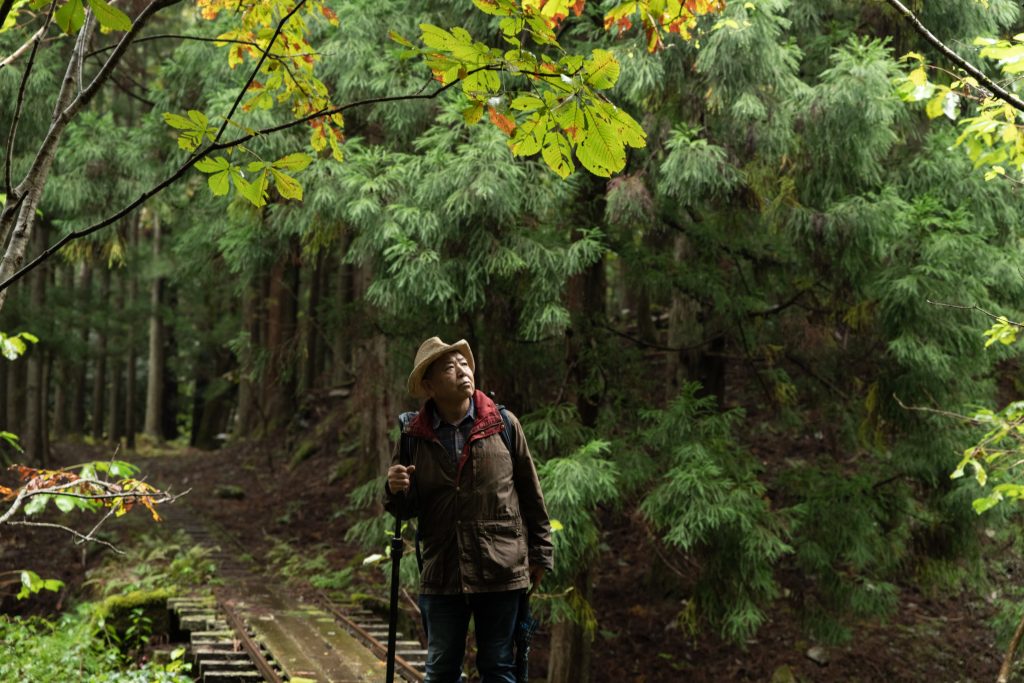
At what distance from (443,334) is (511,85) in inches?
96.7

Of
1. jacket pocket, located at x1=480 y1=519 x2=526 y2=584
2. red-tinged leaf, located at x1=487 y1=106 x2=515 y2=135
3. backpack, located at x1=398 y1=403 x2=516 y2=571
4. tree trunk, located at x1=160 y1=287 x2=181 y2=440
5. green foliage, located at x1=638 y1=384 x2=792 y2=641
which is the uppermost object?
red-tinged leaf, located at x1=487 y1=106 x2=515 y2=135

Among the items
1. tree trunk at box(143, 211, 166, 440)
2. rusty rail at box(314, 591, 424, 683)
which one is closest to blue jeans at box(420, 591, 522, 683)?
rusty rail at box(314, 591, 424, 683)

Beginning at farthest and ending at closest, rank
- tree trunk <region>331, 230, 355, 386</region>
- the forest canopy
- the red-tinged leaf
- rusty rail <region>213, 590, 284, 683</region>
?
tree trunk <region>331, 230, 355, 386</region>, the forest canopy, rusty rail <region>213, 590, 284, 683</region>, the red-tinged leaf

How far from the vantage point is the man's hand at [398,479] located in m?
4.41

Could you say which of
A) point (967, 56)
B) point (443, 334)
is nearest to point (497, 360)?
point (443, 334)

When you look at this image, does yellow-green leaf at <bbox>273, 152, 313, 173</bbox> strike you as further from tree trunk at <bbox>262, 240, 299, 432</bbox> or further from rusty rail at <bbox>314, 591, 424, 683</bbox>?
tree trunk at <bbox>262, 240, 299, 432</bbox>

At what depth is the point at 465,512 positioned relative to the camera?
4.49m

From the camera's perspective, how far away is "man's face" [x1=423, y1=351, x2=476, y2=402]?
4504 mm

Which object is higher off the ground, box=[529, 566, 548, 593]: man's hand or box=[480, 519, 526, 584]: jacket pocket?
box=[480, 519, 526, 584]: jacket pocket

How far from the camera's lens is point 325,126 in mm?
4129

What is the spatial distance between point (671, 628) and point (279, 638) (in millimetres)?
5651

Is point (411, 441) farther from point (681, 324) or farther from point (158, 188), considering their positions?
point (681, 324)

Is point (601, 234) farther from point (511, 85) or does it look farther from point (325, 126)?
point (325, 126)

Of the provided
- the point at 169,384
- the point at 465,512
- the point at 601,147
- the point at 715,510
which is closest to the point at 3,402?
the point at 169,384
